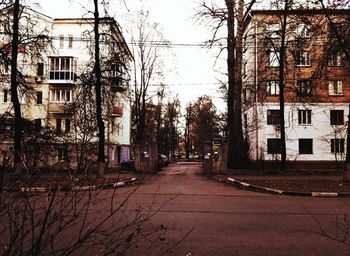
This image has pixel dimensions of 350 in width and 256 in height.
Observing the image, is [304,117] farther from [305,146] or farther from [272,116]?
[272,116]

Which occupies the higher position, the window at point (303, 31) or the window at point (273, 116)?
the window at point (303, 31)

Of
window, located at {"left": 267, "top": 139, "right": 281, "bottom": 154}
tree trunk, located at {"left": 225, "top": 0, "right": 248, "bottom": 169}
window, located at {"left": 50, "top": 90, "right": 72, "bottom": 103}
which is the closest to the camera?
tree trunk, located at {"left": 225, "top": 0, "right": 248, "bottom": 169}

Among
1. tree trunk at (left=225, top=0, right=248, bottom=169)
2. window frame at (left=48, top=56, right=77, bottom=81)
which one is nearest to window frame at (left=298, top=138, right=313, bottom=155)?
tree trunk at (left=225, top=0, right=248, bottom=169)

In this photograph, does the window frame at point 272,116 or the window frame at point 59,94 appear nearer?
the window frame at point 272,116

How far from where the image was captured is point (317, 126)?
44031 mm

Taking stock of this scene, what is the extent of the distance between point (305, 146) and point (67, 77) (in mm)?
27459

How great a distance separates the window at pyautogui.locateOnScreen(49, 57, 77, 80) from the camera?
153 ft

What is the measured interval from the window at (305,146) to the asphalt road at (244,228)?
31.6 m

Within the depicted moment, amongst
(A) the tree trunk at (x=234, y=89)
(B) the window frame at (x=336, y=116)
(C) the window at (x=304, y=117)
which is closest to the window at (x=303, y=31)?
(A) the tree trunk at (x=234, y=89)

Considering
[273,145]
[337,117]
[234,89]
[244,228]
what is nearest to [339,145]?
[337,117]

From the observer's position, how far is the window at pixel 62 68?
46781 millimetres

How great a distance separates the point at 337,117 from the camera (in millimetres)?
43938

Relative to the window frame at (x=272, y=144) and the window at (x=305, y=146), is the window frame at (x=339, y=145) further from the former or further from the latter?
the window frame at (x=272, y=144)

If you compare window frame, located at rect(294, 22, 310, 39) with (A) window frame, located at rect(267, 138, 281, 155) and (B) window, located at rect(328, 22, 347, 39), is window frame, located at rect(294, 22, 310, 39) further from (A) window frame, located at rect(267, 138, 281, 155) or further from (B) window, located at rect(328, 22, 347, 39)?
(A) window frame, located at rect(267, 138, 281, 155)
